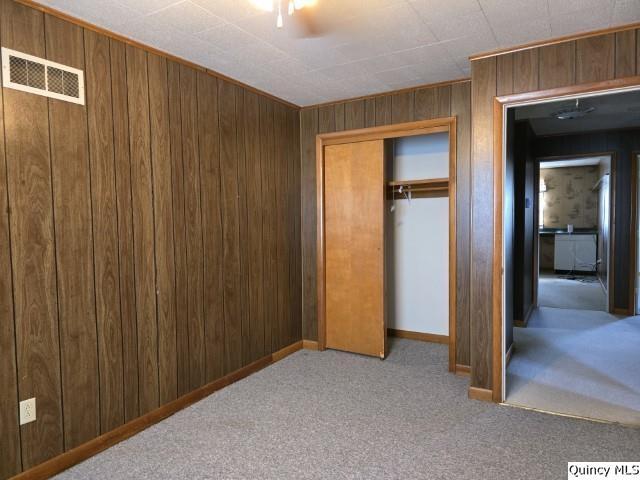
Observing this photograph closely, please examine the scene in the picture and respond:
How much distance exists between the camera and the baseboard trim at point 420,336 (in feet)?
13.6

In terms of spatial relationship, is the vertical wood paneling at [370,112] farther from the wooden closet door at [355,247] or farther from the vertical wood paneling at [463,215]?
the vertical wood paneling at [463,215]

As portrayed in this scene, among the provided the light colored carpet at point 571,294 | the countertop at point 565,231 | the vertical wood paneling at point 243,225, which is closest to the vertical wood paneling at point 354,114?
the vertical wood paneling at point 243,225

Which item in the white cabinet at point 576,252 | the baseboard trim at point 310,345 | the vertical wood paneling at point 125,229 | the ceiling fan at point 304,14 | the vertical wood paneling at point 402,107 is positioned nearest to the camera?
the ceiling fan at point 304,14

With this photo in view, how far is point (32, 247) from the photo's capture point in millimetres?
1988

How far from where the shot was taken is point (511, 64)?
2.67m

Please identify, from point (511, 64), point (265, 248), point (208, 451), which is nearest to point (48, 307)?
point (208, 451)

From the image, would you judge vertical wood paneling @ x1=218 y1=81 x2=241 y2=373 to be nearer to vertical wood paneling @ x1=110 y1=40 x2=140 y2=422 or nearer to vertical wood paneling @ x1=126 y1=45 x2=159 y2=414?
vertical wood paneling @ x1=126 y1=45 x2=159 y2=414

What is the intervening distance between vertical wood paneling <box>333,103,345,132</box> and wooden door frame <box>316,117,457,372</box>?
0.06 meters

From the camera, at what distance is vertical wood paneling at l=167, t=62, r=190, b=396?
270 centimetres

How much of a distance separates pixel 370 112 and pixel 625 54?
1871 millimetres

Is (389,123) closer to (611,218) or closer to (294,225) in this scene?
(294,225)

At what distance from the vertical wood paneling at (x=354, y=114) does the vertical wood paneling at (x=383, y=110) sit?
0.15 m

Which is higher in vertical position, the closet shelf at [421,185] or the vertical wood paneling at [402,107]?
the vertical wood paneling at [402,107]

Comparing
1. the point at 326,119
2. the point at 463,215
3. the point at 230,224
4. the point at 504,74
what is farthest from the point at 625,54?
the point at 230,224
